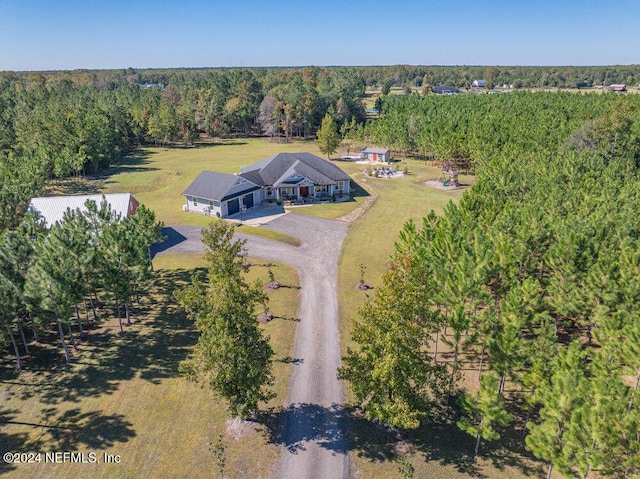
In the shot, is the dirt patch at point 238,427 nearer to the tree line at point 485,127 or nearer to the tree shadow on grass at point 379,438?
the tree shadow on grass at point 379,438

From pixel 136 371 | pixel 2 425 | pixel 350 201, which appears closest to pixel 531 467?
pixel 136 371

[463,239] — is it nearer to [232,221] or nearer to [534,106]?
[232,221]

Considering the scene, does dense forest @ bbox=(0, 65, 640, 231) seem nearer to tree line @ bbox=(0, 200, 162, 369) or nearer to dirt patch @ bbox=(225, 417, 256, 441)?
tree line @ bbox=(0, 200, 162, 369)

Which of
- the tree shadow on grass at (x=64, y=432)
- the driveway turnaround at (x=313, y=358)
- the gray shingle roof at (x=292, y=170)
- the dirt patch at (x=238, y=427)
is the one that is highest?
the gray shingle roof at (x=292, y=170)

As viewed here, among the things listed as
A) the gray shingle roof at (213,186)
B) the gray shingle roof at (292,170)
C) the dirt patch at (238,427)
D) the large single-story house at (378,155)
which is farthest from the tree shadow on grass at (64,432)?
the large single-story house at (378,155)

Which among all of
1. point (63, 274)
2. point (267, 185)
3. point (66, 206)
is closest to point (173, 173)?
point (267, 185)

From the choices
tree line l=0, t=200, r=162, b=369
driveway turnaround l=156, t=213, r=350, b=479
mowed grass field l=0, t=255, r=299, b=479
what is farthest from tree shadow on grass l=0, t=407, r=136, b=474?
driveway turnaround l=156, t=213, r=350, b=479
